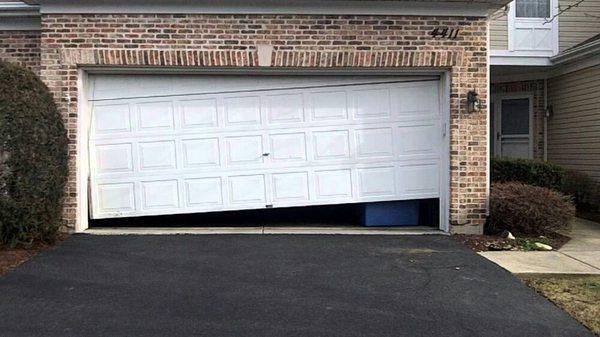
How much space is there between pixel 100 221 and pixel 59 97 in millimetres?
2207

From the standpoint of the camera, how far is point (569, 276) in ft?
22.3

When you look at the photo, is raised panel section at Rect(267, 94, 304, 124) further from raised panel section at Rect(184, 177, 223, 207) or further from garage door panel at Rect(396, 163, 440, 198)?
garage door panel at Rect(396, 163, 440, 198)

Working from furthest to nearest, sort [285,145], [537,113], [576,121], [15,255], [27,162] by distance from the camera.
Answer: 1. [537,113]
2. [576,121]
3. [285,145]
4. [27,162]
5. [15,255]

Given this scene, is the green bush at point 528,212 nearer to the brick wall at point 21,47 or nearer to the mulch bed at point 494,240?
the mulch bed at point 494,240

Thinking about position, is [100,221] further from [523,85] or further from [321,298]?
[523,85]

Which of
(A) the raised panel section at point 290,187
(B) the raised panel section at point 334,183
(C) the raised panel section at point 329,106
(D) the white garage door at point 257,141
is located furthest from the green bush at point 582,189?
(A) the raised panel section at point 290,187

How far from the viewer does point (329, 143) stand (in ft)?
31.4

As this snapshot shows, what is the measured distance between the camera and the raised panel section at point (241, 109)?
30.8 feet

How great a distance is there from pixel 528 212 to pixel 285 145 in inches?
157

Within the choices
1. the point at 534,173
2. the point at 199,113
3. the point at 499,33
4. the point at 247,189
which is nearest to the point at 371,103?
the point at 247,189

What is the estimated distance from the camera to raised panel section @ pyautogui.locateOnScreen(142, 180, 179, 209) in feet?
30.7

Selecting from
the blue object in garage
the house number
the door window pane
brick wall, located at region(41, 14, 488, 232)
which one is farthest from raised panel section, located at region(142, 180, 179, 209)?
the door window pane

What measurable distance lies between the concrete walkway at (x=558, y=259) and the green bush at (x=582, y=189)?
3.79 meters

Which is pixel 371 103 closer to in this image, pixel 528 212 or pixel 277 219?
pixel 277 219
